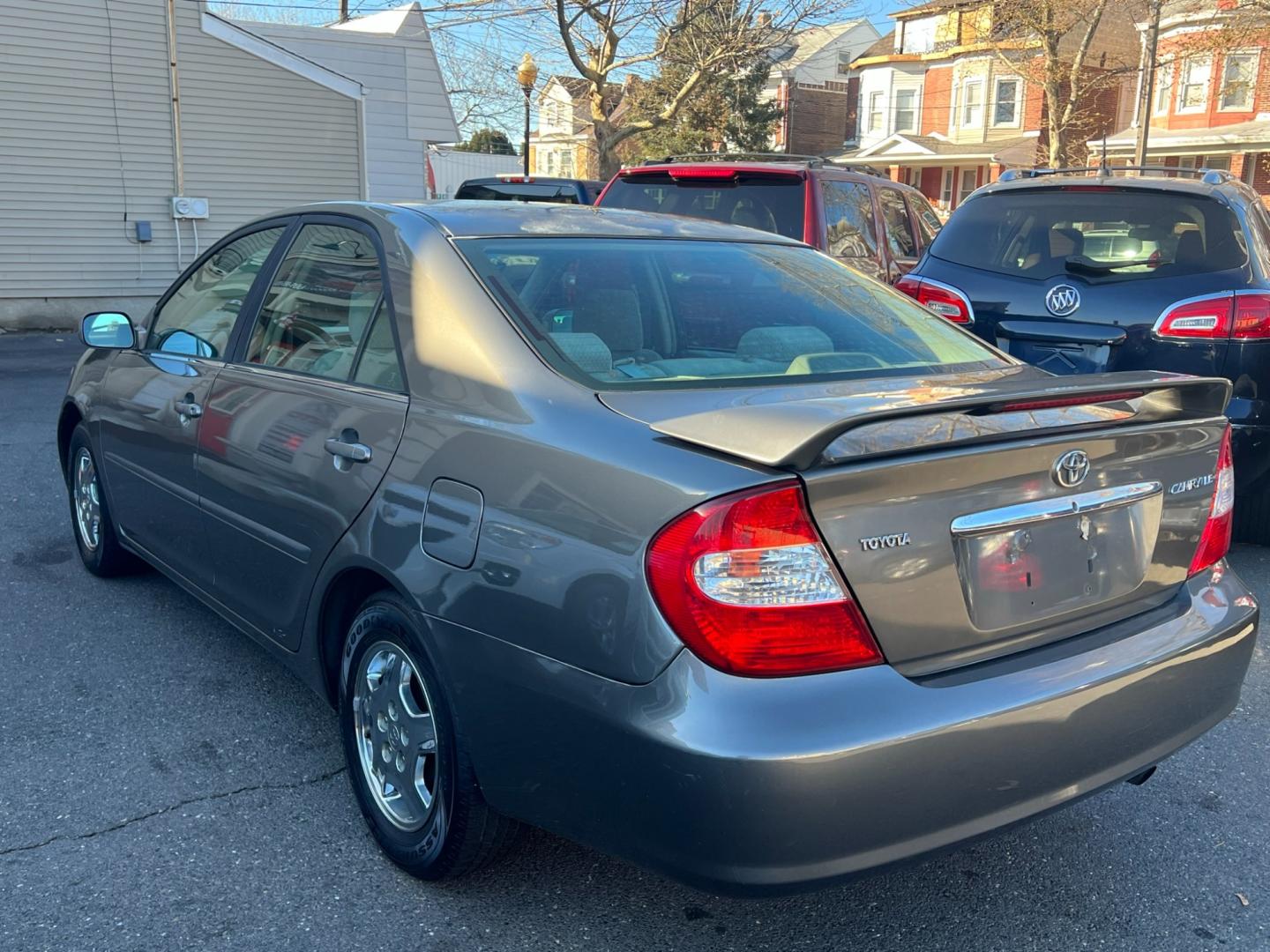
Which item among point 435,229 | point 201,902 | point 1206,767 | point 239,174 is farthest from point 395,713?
point 239,174

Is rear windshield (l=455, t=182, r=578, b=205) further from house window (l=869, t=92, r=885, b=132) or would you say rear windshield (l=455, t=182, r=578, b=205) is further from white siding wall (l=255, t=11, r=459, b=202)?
house window (l=869, t=92, r=885, b=132)

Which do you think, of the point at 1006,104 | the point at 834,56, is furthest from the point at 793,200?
the point at 834,56

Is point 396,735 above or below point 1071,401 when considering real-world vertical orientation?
below

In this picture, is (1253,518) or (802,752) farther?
(1253,518)

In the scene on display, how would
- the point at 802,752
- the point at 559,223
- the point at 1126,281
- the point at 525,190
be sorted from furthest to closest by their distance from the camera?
the point at 525,190, the point at 1126,281, the point at 559,223, the point at 802,752

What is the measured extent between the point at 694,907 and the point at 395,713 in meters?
0.86

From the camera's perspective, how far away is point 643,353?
9.52ft

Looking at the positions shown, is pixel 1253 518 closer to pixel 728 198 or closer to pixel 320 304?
pixel 728 198

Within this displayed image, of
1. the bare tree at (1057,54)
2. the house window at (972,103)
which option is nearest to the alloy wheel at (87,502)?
the bare tree at (1057,54)

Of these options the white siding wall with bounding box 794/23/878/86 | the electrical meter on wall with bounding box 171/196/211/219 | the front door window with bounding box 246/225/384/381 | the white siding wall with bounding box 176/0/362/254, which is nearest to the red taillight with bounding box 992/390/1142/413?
the front door window with bounding box 246/225/384/381

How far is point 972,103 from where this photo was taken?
4031cm

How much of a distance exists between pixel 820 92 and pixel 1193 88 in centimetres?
1743

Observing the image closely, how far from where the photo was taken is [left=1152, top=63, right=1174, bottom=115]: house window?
35.5 meters

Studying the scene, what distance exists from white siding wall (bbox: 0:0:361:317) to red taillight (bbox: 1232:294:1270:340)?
13.9 metres
